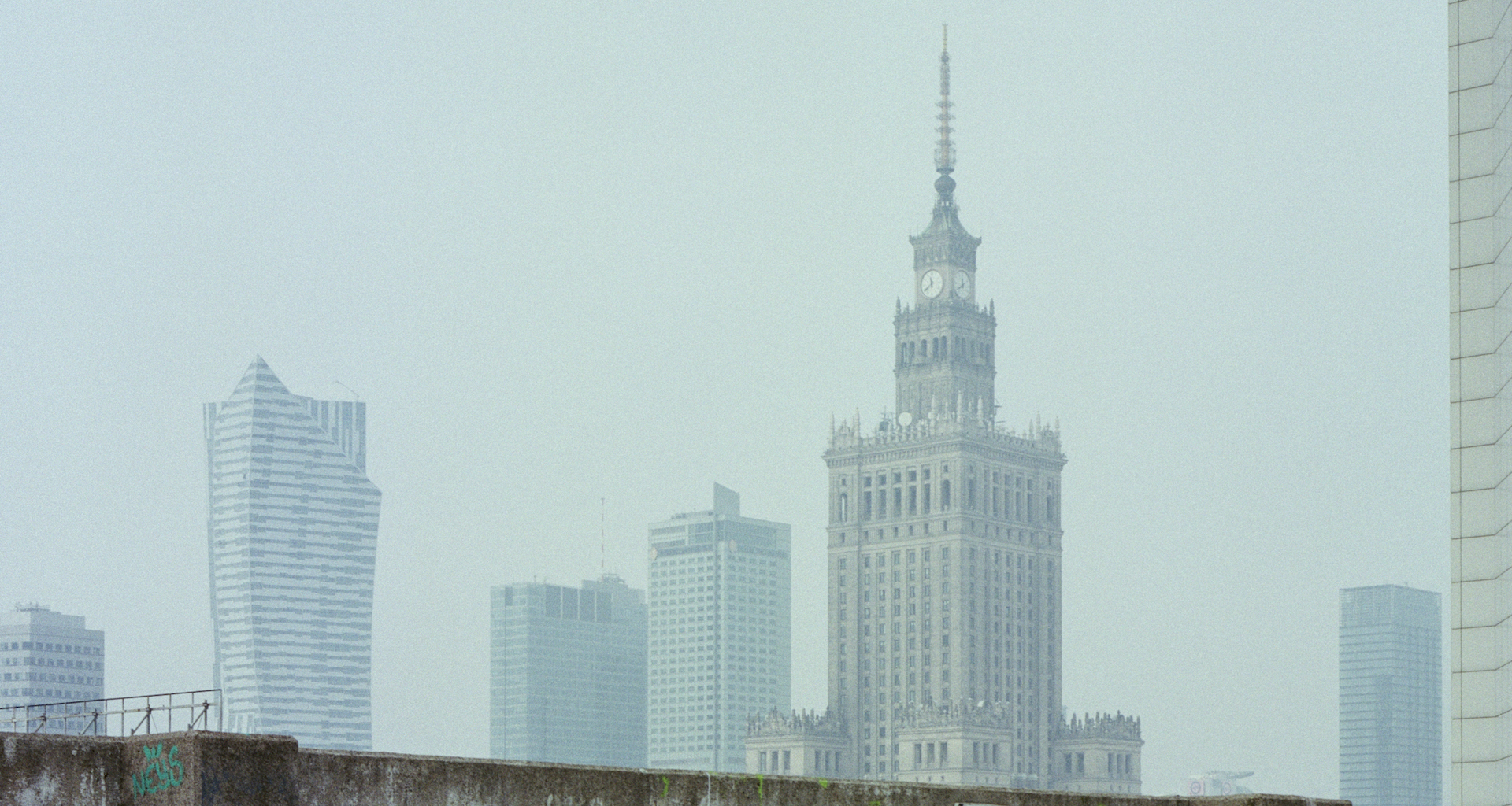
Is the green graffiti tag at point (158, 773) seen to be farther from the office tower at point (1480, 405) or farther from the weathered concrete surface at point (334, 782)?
the office tower at point (1480, 405)

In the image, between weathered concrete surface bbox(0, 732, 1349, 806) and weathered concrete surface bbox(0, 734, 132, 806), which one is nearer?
weathered concrete surface bbox(0, 732, 1349, 806)

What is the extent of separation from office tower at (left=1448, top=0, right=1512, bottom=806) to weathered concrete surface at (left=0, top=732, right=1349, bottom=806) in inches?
1935

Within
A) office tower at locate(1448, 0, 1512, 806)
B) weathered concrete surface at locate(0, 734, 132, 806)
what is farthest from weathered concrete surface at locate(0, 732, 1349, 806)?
office tower at locate(1448, 0, 1512, 806)

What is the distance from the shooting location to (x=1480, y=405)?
64688mm

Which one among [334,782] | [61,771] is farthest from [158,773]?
[334,782]

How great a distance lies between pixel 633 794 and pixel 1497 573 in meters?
51.9

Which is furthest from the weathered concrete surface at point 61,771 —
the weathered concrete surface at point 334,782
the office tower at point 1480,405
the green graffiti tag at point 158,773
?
the office tower at point 1480,405

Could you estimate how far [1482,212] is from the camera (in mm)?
64875

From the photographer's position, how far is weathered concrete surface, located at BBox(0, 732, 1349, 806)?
15.0m

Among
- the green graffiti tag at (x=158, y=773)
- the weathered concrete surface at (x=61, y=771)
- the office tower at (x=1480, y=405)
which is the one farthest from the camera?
the office tower at (x=1480, y=405)

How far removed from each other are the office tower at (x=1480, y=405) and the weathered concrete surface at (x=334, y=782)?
49.2 m

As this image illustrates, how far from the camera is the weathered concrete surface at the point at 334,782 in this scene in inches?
589

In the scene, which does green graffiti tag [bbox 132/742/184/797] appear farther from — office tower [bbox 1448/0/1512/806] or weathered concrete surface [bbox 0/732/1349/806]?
office tower [bbox 1448/0/1512/806]

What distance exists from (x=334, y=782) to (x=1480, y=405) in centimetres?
5481
